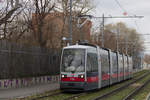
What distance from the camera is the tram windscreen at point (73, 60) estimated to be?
17.4 metres

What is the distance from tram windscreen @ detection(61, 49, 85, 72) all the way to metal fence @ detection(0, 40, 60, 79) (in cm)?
397

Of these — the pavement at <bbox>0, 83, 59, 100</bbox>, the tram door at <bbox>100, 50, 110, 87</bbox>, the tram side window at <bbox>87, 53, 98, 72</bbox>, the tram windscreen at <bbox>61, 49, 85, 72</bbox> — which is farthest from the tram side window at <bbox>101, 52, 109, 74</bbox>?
the pavement at <bbox>0, 83, 59, 100</bbox>

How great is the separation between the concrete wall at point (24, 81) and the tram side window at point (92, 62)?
5365mm

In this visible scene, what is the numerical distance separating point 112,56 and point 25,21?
8388mm

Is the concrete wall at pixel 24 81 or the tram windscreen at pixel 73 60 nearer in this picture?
the tram windscreen at pixel 73 60

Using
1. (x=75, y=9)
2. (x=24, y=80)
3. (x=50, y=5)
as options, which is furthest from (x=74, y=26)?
(x=24, y=80)

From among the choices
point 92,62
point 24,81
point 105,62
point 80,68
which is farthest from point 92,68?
point 24,81

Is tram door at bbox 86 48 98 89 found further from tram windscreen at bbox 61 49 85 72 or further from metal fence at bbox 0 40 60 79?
metal fence at bbox 0 40 60 79

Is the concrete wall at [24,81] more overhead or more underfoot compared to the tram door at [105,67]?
more underfoot

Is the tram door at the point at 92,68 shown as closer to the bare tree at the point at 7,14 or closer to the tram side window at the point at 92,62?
the tram side window at the point at 92,62

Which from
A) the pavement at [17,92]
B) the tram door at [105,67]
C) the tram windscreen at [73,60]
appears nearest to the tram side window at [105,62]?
the tram door at [105,67]

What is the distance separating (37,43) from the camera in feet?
91.6

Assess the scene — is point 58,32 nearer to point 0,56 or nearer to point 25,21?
point 25,21

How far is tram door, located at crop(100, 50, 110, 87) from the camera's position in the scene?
68.6 feet
